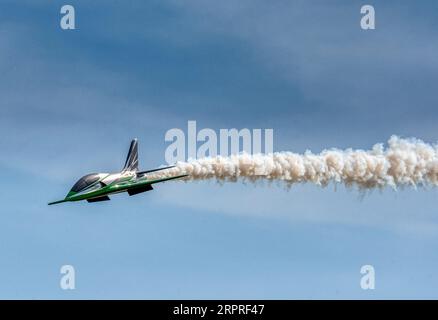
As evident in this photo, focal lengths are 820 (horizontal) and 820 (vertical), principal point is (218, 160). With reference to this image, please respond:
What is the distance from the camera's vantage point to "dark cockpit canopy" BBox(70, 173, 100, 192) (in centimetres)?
11056

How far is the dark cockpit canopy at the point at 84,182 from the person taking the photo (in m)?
111

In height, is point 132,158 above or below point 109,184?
above

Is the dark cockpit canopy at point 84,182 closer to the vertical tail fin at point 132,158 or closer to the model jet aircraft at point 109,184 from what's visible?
the model jet aircraft at point 109,184

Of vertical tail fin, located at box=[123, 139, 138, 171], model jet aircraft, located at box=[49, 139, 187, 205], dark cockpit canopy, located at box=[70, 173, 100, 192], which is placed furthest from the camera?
vertical tail fin, located at box=[123, 139, 138, 171]

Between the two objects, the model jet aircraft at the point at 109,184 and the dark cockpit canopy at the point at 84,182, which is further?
the model jet aircraft at the point at 109,184

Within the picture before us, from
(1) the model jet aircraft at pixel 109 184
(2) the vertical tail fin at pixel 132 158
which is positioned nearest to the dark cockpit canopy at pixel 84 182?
(1) the model jet aircraft at pixel 109 184

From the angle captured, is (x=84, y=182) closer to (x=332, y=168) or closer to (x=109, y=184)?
(x=109, y=184)

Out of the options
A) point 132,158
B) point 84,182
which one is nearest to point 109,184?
point 84,182

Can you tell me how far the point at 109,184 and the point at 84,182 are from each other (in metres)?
3.57

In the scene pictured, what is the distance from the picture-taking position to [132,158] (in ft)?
385

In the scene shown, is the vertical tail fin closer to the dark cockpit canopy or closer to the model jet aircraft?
the model jet aircraft

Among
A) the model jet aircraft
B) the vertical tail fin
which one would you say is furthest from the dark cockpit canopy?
the vertical tail fin

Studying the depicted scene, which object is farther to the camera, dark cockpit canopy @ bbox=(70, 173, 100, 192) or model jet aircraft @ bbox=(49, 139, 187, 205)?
model jet aircraft @ bbox=(49, 139, 187, 205)
